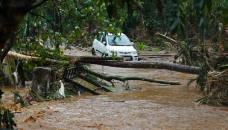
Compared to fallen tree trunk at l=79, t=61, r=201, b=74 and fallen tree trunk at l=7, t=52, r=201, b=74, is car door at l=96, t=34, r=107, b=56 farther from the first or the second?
fallen tree trunk at l=79, t=61, r=201, b=74

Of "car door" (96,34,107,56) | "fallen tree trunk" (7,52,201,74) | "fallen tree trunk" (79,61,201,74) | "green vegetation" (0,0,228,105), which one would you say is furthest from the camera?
"car door" (96,34,107,56)

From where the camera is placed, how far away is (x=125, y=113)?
24.2ft

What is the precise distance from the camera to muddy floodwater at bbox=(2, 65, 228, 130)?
20.4 ft

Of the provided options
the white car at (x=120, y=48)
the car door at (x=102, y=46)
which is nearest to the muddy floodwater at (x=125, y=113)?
the white car at (x=120, y=48)

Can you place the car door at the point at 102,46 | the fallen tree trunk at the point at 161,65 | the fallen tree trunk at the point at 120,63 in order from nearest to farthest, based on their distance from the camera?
the fallen tree trunk at the point at 161,65 → the fallen tree trunk at the point at 120,63 → the car door at the point at 102,46

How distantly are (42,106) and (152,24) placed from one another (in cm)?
2139

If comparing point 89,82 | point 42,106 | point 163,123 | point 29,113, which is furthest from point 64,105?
point 163,123

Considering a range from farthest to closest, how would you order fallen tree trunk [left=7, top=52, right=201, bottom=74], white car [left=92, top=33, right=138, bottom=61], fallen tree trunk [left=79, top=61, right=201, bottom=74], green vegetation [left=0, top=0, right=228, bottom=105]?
white car [left=92, top=33, right=138, bottom=61], fallen tree trunk [left=7, top=52, right=201, bottom=74], fallen tree trunk [left=79, top=61, right=201, bottom=74], green vegetation [left=0, top=0, right=228, bottom=105]

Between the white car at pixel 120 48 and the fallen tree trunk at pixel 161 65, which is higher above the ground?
the white car at pixel 120 48

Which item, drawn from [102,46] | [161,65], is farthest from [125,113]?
[102,46]

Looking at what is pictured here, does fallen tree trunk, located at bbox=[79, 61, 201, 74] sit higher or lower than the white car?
lower

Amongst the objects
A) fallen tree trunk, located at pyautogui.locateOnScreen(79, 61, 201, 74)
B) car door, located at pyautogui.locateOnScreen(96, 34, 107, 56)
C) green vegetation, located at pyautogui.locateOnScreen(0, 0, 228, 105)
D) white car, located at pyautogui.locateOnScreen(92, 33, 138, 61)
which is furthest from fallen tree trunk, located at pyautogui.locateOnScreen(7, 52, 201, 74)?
car door, located at pyautogui.locateOnScreen(96, 34, 107, 56)

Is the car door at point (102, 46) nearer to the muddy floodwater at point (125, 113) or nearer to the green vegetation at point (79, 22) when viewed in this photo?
the green vegetation at point (79, 22)

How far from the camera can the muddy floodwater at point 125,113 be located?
245 inches
